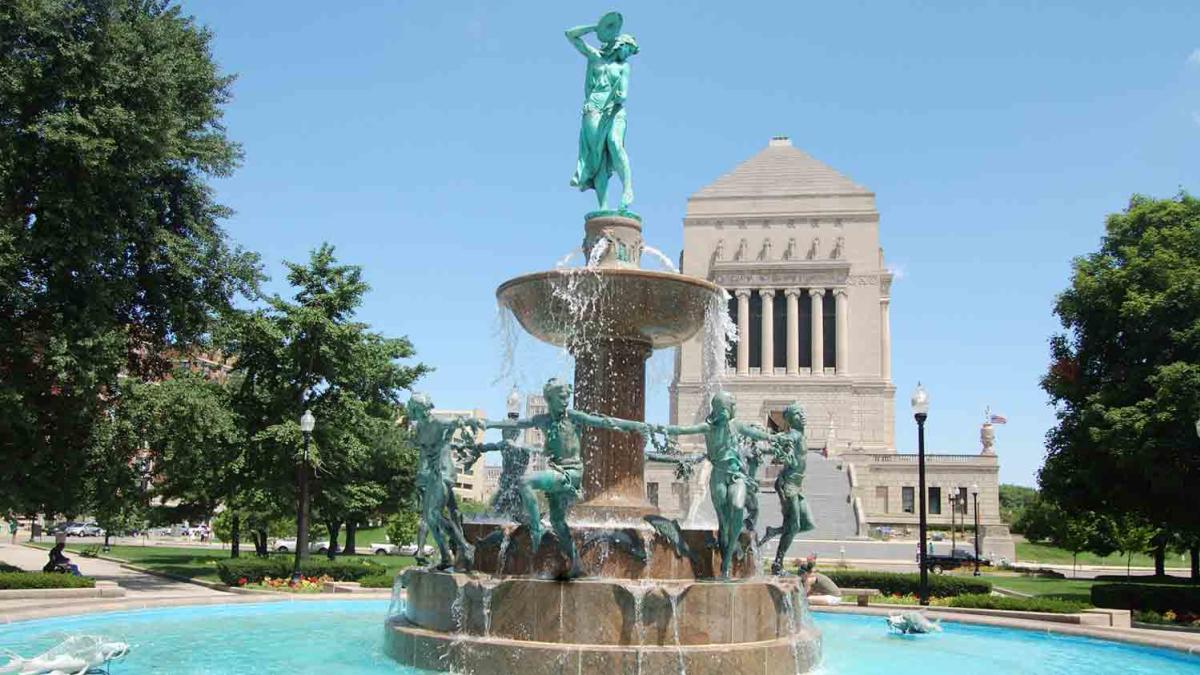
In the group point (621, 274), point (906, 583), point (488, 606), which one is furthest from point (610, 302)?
point (906, 583)

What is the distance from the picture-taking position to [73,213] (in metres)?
21.4

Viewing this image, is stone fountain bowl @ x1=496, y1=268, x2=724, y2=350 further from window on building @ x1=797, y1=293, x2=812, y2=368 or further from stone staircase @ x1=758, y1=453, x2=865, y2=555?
window on building @ x1=797, y1=293, x2=812, y2=368

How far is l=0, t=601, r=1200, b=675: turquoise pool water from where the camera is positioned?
1134 cm

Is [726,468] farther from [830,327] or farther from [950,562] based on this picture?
[830,327]

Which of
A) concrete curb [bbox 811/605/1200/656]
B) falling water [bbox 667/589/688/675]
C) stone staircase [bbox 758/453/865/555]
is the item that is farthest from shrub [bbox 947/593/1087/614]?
stone staircase [bbox 758/453/865/555]

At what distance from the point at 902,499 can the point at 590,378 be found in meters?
58.2

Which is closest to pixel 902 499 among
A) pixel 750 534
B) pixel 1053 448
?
pixel 1053 448

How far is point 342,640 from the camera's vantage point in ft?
44.3

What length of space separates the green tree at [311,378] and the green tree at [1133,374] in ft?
65.4

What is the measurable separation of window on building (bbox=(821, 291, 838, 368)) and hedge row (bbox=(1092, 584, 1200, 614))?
59915mm

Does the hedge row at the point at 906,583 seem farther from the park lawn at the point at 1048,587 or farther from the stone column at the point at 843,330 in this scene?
the stone column at the point at 843,330

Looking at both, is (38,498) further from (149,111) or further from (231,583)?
(149,111)

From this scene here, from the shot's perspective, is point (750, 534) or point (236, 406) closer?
point (750, 534)

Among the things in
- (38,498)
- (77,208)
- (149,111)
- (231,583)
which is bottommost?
(231,583)
